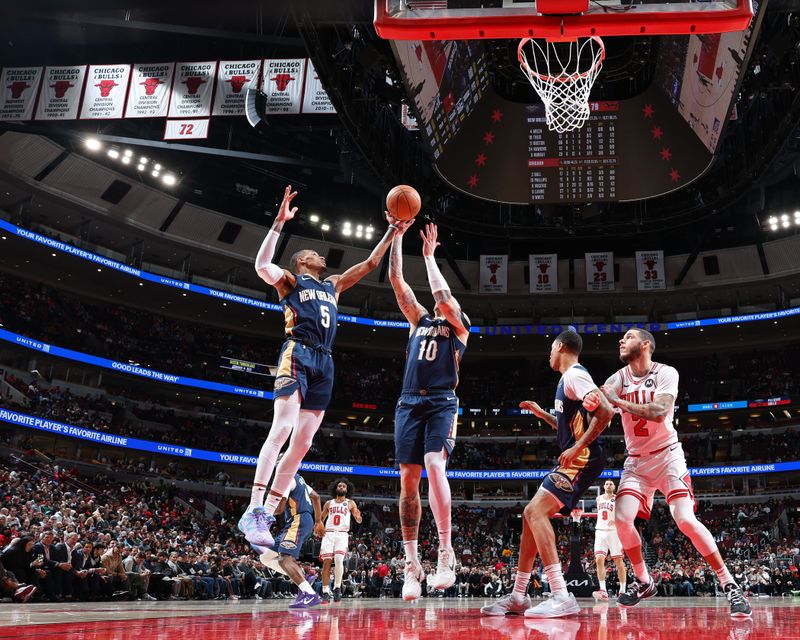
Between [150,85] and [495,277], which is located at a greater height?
[495,277]

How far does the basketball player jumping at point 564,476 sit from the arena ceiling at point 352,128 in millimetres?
11721

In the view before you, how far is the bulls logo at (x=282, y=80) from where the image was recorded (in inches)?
661

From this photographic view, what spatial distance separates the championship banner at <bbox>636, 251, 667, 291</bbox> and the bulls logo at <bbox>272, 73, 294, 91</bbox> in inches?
816

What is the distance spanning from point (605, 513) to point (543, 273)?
2055 cm

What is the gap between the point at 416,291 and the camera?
114ft

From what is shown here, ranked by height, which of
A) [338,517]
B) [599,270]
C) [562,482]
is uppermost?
[599,270]

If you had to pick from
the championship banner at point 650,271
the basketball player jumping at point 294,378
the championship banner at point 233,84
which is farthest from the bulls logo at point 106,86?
the championship banner at point 650,271

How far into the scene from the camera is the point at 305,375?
5.74 metres

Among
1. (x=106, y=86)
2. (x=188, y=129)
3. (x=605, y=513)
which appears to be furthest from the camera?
(x=188, y=129)

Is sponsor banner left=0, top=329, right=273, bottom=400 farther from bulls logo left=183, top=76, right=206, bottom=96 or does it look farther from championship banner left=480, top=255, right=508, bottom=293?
bulls logo left=183, top=76, right=206, bottom=96

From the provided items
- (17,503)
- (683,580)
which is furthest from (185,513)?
(683,580)

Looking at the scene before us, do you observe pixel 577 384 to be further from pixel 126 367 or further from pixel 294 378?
pixel 126 367

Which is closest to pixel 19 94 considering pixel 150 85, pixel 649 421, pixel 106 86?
pixel 106 86

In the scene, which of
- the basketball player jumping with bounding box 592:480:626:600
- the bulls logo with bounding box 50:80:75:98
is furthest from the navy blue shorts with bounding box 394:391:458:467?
the bulls logo with bounding box 50:80:75:98
